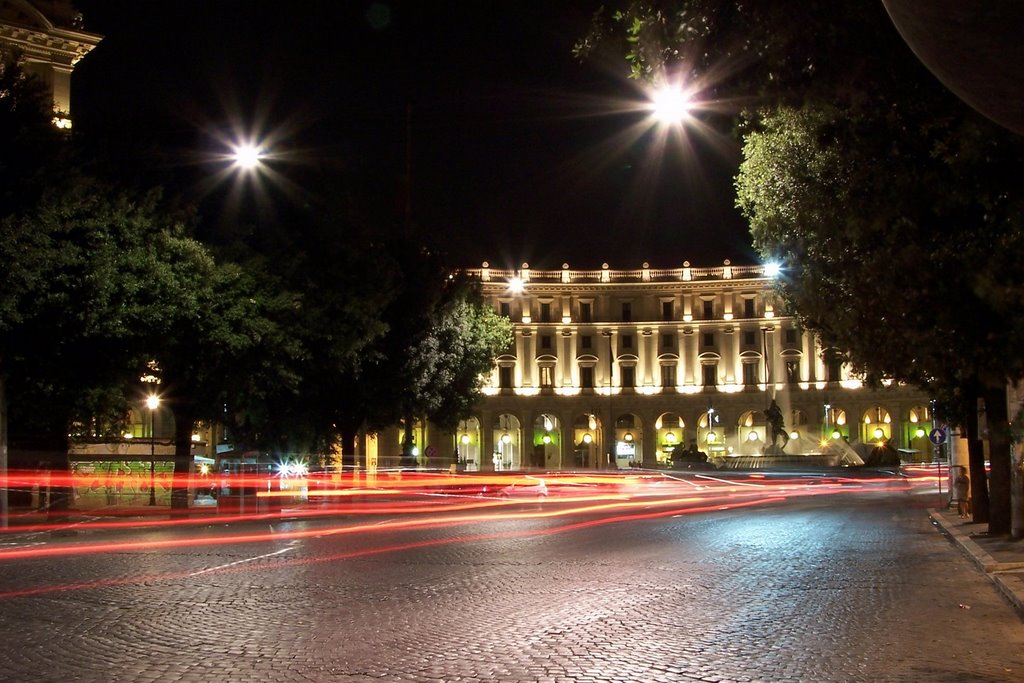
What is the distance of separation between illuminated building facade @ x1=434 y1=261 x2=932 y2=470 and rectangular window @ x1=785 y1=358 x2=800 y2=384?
9 centimetres

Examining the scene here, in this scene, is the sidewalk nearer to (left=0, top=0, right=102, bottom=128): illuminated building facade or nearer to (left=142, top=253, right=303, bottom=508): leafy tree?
(left=142, top=253, right=303, bottom=508): leafy tree

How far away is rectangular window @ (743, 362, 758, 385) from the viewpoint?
97438mm

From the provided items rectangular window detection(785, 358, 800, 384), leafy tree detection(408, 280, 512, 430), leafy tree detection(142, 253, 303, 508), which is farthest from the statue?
leafy tree detection(142, 253, 303, 508)

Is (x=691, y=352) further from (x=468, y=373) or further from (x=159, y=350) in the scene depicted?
(x=159, y=350)

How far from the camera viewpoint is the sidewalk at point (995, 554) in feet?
41.4

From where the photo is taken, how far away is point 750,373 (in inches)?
3851

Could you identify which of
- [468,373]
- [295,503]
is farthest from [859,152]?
[468,373]

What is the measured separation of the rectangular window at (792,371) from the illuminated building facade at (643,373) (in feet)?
0.28

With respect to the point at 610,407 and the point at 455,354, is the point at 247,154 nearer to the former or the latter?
the point at 455,354

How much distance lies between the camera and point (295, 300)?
28609 mm

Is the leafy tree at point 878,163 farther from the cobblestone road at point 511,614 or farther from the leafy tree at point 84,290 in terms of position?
the leafy tree at point 84,290

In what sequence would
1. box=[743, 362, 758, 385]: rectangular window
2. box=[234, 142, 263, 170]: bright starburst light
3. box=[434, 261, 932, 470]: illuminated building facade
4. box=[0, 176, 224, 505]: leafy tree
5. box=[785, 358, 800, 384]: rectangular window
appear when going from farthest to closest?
box=[743, 362, 758, 385]: rectangular window
box=[785, 358, 800, 384]: rectangular window
box=[434, 261, 932, 470]: illuminated building facade
box=[234, 142, 263, 170]: bright starburst light
box=[0, 176, 224, 505]: leafy tree

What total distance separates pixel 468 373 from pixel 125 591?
99.1ft

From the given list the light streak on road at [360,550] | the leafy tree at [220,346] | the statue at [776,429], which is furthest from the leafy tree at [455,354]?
the statue at [776,429]
